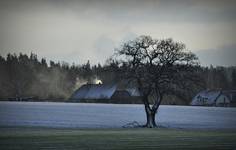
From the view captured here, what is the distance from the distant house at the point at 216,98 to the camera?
108312 mm

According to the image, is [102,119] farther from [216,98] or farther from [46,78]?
[46,78]

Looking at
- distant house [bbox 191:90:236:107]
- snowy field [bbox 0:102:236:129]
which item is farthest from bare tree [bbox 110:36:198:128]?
distant house [bbox 191:90:236:107]

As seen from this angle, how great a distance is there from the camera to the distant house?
108 meters

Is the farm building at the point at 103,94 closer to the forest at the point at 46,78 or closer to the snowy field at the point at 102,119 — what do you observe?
the forest at the point at 46,78

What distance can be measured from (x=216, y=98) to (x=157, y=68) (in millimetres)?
66939

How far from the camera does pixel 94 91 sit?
123625 mm

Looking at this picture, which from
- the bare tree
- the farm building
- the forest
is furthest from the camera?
the farm building

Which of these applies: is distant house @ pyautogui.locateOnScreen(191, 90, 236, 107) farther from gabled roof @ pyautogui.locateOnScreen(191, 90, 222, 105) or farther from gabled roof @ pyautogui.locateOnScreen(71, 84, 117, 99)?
gabled roof @ pyautogui.locateOnScreen(71, 84, 117, 99)

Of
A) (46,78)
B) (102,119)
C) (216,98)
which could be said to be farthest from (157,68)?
(46,78)

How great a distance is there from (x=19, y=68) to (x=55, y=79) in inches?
662

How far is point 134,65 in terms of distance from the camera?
46406 mm

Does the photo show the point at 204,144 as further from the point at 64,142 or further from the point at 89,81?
the point at 89,81

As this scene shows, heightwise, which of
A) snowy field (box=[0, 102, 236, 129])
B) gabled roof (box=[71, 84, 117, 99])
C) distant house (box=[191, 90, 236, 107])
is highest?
gabled roof (box=[71, 84, 117, 99])

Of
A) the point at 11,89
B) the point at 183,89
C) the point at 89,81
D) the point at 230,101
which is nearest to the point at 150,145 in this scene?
the point at 183,89
